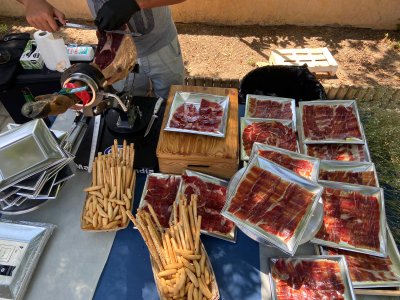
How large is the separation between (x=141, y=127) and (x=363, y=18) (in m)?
5.39

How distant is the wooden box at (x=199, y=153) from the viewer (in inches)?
93.7

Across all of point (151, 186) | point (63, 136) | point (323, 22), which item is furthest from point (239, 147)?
point (323, 22)

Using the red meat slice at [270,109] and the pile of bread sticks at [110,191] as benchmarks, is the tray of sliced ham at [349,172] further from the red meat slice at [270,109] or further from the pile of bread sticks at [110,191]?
the pile of bread sticks at [110,191]

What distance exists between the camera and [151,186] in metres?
2.44

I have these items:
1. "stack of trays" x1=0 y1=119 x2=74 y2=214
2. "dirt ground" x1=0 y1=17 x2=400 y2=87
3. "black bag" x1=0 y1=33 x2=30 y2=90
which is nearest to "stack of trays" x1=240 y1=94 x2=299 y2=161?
"stack of trays" x1=0 y1=119 x2=74 y2=214

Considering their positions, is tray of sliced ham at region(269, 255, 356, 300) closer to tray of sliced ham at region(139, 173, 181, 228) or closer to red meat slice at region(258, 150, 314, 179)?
red meat slice at region(258, 150, 314, 179)

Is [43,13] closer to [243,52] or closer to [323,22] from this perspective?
[243,52]

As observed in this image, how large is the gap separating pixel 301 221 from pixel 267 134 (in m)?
0.90

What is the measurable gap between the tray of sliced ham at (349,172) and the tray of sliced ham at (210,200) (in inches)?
31.3

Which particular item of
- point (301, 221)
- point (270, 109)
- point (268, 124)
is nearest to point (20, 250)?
point (301, 221)

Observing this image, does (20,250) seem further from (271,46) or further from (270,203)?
(271,46)

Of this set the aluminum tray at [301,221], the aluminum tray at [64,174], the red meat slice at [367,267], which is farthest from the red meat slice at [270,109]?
the aluminum tray at [64,174]

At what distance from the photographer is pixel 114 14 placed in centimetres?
212

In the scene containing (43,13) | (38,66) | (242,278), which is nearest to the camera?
(242,278)
